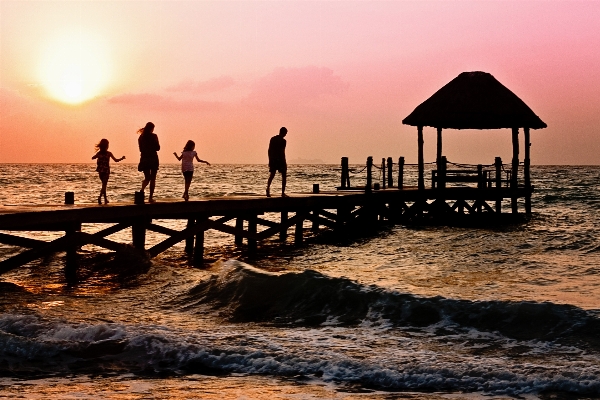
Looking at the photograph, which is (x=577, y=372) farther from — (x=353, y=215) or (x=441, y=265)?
(x=353, y=215)

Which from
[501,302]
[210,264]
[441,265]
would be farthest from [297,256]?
[501,302]

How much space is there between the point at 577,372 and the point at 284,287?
20.2 feet

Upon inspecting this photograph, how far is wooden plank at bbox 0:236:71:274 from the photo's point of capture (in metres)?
14.6

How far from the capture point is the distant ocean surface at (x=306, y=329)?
868 cm

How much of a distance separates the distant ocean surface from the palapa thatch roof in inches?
379

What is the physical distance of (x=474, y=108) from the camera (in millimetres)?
28625

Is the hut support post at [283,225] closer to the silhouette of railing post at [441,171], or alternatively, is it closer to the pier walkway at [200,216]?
the pier walkway at [200,216]

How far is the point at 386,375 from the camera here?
29.3 ft

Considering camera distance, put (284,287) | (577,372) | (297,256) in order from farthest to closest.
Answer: (297,256), (284,287), (577,372)

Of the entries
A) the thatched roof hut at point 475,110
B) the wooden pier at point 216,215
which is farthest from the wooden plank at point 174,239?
the thatched roof hut at point 475,110

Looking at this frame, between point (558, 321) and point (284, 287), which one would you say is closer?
point (558, 321)

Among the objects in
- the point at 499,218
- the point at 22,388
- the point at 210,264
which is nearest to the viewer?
the point at 22,388

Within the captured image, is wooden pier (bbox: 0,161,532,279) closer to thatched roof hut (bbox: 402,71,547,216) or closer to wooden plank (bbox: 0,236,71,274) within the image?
wooden plank (bbox: 0,236,71,274)

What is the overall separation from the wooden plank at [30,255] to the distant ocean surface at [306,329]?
382 mm
